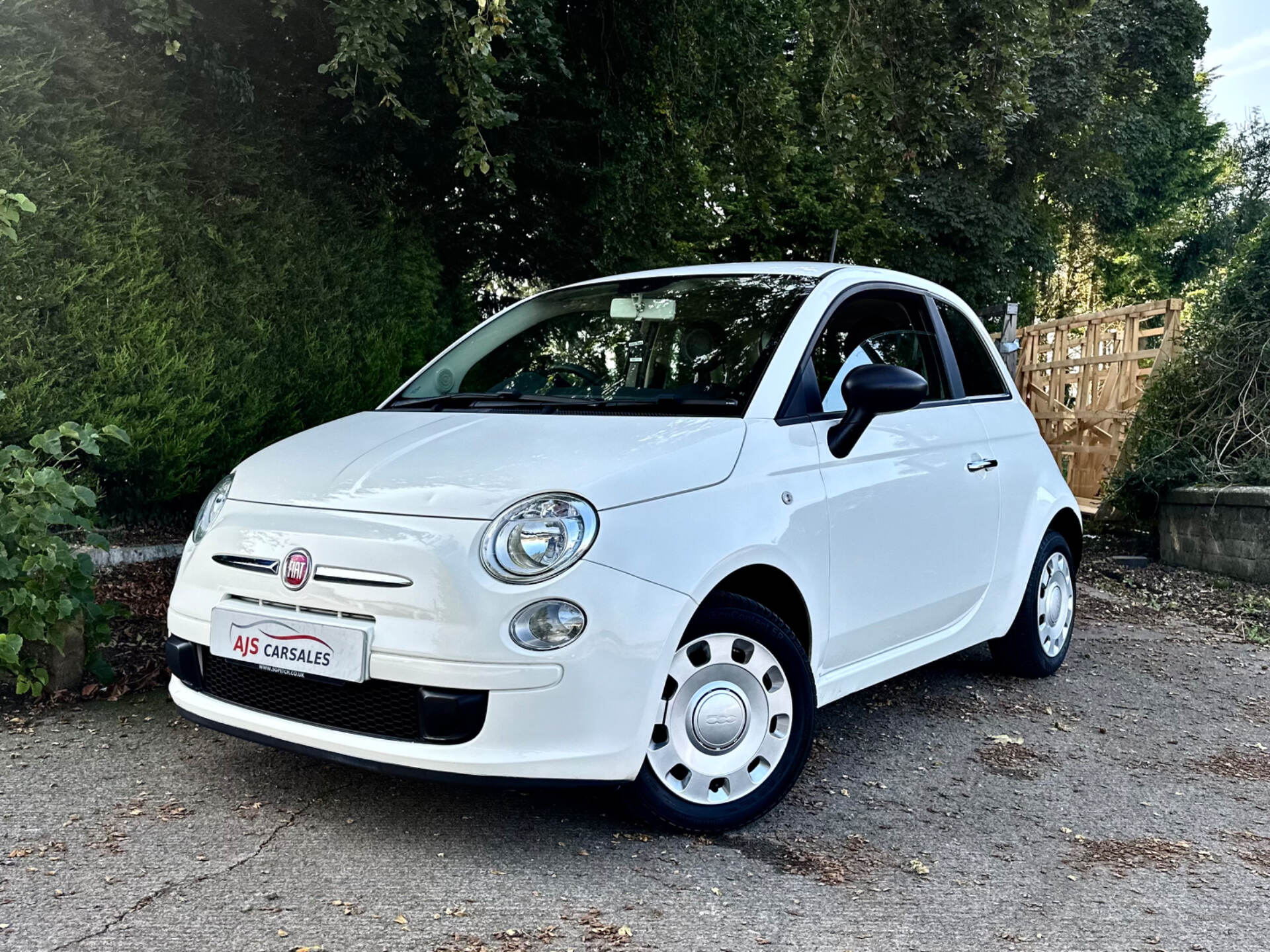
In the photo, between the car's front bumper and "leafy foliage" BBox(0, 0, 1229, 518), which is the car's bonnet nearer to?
the car's front bumper

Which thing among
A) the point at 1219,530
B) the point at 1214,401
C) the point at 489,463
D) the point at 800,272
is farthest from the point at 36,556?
the point at 1214,401

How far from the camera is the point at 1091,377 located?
39.3 ft

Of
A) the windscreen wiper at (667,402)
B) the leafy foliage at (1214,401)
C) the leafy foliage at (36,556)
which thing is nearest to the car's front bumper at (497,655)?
the windscreen wiper at (667,402)

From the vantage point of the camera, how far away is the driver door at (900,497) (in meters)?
3.75

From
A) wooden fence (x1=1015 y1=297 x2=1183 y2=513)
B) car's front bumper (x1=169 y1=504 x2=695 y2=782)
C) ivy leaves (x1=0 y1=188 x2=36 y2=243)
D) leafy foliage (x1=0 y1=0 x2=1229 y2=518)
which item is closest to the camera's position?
car's front bumper (x1=169 y1=504 x2=695 y2=782)

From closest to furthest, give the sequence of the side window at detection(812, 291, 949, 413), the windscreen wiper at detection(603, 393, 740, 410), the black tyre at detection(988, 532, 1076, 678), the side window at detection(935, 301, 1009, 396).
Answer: the windscreen wiper at detection(603, 393, 740, 410) < the side window at detection(812, 291, 949, 413) < the side window at detection(935, 301, 1009, 396) < the black tyre at detection(988, 532, 1076, 678)

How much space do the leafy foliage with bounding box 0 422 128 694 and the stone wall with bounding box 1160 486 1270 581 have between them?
297 inches

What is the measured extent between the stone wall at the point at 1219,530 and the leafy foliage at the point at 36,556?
7.55 metres

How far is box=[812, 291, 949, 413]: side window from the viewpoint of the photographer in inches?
154

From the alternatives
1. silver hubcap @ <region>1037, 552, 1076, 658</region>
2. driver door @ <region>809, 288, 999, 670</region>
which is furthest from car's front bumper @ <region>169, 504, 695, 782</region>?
silver hubcap @ <region>1037, 552, 1076, 658</region>

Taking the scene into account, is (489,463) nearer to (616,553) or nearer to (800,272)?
(616,553)

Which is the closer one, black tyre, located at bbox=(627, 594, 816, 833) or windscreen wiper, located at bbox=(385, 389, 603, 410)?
black tyre, located at bbox=(627, 594, 816, 833)

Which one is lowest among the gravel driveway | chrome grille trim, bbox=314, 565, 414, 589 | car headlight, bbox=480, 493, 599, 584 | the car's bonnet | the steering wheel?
the gravel driveway

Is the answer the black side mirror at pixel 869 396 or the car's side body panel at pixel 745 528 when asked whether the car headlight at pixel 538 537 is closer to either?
the car's side body panel at pixel 745 528
